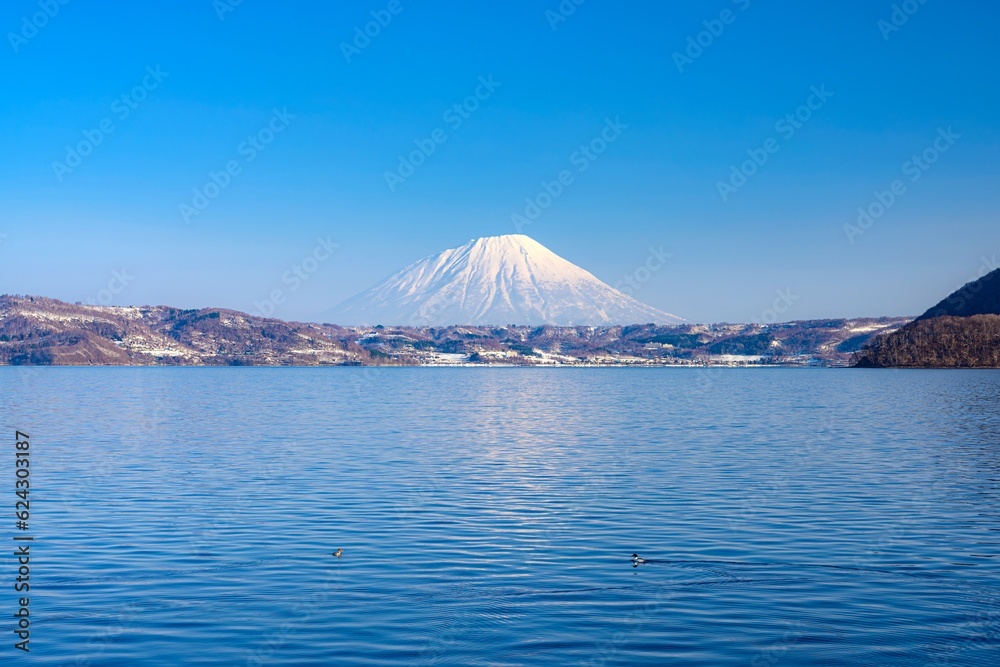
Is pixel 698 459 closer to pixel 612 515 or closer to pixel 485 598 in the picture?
pixel 612 515

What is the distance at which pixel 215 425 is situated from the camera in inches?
3113

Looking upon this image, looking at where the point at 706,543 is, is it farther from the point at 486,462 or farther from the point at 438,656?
the point at 486,462

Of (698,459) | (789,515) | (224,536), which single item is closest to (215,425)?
(698,459)

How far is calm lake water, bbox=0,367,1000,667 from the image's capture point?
2083 cm

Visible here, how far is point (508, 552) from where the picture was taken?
97.0 ft

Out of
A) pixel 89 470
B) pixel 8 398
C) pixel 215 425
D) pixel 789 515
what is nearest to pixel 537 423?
pixel 215 425

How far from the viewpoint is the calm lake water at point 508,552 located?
68.3ft

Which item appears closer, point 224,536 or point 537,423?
point 224,536

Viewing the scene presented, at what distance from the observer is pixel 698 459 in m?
54.3

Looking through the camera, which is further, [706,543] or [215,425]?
[215,425]

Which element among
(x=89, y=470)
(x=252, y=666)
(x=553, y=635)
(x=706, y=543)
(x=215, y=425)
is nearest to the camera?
(x=252, y=666)

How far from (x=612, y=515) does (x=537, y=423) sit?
47176 millimetres

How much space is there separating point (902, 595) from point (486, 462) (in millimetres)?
30471

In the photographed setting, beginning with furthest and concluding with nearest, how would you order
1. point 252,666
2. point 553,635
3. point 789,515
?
point 789,515 < point 553,635 < point 252,666
